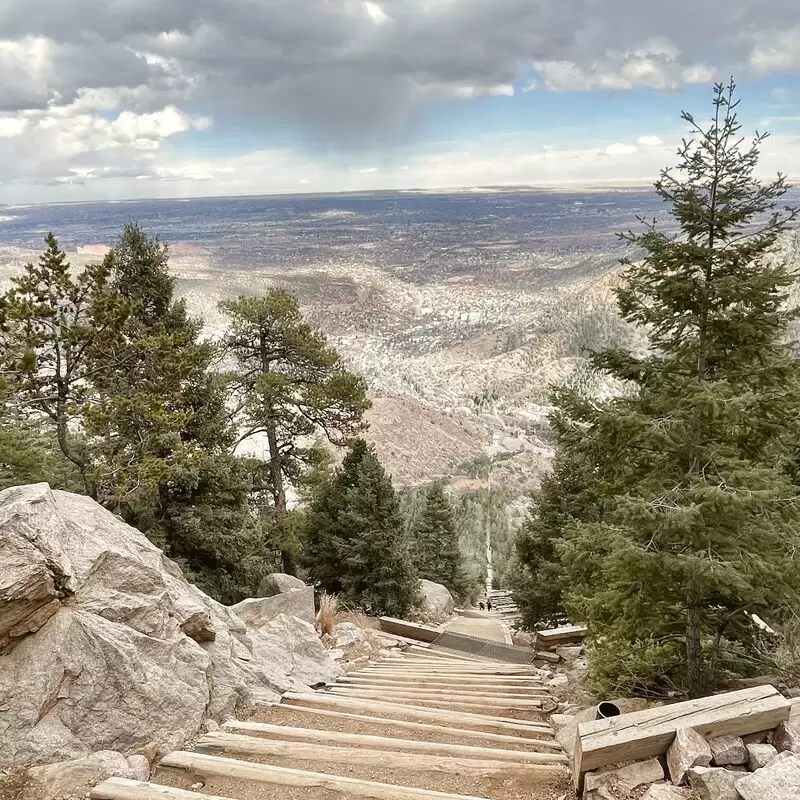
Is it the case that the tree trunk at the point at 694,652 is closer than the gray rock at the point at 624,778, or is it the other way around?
the gray rock at the point at 624,778

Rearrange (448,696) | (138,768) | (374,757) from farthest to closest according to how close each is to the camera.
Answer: (448,696)
(374,757)
(138,768)

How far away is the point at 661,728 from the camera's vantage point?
12.1 ft

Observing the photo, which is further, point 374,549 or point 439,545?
point 439,545

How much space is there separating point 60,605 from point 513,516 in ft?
322

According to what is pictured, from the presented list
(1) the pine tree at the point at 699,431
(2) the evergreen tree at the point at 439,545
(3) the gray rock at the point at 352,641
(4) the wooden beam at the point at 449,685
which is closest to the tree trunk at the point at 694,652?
(1) the pine tree at the point at 699,431

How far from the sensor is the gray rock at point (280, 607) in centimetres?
998

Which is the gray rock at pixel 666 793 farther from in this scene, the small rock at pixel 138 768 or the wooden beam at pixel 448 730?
the small rock at pixel 138 768

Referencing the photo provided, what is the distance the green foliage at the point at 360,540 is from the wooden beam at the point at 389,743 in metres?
9.86

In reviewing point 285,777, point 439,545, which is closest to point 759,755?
point 285,777

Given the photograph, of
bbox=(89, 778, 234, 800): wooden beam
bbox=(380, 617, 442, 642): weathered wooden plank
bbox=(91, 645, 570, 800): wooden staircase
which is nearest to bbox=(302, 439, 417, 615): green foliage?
bbox=(380, 617, 442, 642): weathered wooden plank

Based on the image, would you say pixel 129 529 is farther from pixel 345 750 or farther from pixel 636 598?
pixel 636 598

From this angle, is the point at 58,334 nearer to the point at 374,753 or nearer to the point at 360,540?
the point at 374,753

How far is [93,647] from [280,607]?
19.0 ft

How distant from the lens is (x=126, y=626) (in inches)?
198
